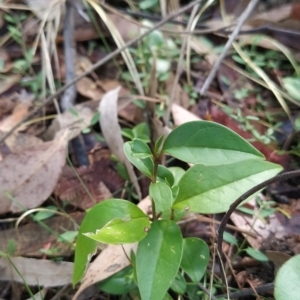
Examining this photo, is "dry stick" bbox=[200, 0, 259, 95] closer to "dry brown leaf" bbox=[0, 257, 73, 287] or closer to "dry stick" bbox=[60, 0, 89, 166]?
"dry stick" bbox=[60, 0, 89, 166]

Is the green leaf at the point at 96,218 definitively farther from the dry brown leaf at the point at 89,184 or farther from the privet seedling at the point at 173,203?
the dry brown leaf at the point at 89,184

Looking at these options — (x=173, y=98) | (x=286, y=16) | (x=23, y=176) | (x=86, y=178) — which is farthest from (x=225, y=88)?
(x=23, y=176)

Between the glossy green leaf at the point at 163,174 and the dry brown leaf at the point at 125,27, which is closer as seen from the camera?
the glossy green leaf at the point at 163,174

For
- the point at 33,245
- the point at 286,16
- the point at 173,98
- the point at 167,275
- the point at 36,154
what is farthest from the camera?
the point at 286,16

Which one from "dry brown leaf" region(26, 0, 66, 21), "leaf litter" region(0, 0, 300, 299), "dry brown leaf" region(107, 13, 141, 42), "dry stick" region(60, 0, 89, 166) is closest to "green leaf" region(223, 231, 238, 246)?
"leaf litter" region(0, 0, 300, 299)

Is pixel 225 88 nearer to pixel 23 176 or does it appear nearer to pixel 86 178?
pixel 86 178

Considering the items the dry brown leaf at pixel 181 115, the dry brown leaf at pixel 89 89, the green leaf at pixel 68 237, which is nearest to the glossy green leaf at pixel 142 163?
the green leaf at pixel 68 237
